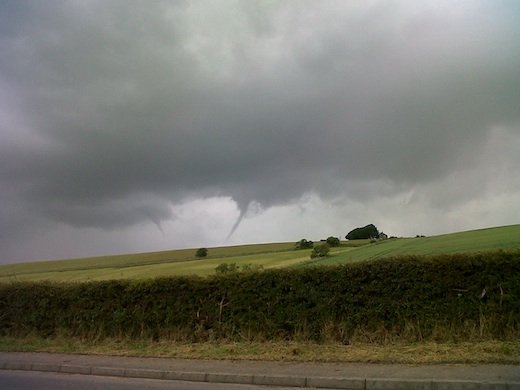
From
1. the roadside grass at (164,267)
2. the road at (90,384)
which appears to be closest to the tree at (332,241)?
the roadside grass at (164,267)

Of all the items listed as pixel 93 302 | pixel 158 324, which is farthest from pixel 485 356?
pixel 93 302

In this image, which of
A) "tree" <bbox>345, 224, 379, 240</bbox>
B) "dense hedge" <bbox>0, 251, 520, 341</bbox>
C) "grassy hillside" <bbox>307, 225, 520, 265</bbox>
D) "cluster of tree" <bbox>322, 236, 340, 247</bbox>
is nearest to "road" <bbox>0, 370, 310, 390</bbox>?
"dense hedge" <bbox>0, 251, 520, 341</bbox>

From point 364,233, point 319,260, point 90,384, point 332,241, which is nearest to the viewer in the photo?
point 90,384

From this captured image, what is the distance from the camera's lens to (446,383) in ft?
25.2

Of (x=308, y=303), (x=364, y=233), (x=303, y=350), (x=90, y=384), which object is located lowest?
(x=90, y=384)

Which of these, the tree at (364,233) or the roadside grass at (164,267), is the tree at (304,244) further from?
the tree at (364,233)

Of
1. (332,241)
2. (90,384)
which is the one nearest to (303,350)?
(90,384)

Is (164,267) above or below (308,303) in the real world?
above

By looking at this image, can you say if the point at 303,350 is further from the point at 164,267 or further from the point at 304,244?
the point at 304,244

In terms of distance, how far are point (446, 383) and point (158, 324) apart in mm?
9116

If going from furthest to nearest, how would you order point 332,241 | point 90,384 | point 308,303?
point 332,241 < point 308,303 < point 90,384

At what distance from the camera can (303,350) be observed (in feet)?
36.1

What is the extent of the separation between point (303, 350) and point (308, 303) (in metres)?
1.53

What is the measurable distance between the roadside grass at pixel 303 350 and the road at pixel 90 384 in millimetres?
1636
